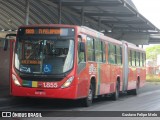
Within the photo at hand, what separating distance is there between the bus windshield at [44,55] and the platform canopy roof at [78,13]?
44.6 ft

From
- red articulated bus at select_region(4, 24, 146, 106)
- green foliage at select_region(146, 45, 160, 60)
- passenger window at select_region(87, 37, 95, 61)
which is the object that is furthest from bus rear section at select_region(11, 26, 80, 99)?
green foliage at select_region(146, 45, 160, 60)

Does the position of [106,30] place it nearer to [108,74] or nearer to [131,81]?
[131,81]

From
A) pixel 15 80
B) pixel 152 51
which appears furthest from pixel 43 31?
pixel 152 51

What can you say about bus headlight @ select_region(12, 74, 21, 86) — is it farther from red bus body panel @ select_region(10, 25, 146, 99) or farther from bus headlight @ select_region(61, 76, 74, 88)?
bus headlight @ select_region(61, 76, 74, 88)

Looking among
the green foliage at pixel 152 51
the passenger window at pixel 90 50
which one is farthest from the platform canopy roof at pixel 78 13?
the green foliage at pixel 152 51

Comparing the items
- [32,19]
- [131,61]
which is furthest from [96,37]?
[32,19]

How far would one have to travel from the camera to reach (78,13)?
120 feet

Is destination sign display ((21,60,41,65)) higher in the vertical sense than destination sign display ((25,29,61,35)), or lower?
lower

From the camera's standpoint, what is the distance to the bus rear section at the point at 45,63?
15867 millimetres

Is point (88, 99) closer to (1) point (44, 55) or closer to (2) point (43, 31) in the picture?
(1) point (44, 55)

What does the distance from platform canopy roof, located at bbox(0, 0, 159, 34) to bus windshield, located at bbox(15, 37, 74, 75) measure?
1361 cm

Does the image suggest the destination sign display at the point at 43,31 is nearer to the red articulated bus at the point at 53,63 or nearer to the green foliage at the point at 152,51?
the red articulated bus at the point at 53,63

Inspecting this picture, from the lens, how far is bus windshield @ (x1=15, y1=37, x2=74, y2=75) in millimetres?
15945

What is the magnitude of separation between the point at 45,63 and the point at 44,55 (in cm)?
30
